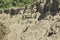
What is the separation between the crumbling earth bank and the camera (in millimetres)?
15219

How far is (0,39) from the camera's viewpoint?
17.9 m

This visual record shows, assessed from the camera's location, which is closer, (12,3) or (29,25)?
(29,25)

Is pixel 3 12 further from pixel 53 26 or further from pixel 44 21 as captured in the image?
pixel 53 26

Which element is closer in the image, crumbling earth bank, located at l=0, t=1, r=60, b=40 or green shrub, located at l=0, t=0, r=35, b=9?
crumbling earth bank, located at l=0, t=1, r=60, b=40

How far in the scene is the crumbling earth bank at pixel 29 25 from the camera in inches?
599

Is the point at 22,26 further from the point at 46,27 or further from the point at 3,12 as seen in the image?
the point at 3,12

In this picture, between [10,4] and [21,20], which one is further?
[10,4]

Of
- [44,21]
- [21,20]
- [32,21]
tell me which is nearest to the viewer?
[44,21]


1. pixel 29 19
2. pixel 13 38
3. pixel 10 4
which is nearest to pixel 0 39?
pixel 13 38

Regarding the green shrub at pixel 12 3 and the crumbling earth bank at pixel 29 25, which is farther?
the green shrub at pixel 12 3

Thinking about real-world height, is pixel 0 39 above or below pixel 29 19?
below

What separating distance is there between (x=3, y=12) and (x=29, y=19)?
424 cm

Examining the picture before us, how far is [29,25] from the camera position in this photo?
1722 cm

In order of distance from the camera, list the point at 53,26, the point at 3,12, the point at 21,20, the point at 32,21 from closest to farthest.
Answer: the point at 53,26 → the point at 32,21 → the point at 21,20 → the point at 3,12
